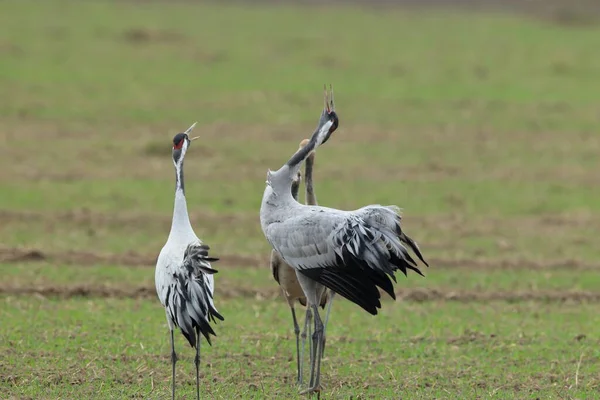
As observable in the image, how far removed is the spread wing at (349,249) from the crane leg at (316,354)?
45 cm

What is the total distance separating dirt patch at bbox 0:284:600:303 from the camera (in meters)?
11.4

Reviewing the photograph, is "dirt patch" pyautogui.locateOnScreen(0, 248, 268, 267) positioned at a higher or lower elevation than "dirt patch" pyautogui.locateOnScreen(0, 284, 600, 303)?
higher

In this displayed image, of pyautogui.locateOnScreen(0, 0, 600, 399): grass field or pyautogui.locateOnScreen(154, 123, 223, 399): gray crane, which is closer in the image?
pyautogui.locateOnScreen(154, 123, 223, 399): gray crane

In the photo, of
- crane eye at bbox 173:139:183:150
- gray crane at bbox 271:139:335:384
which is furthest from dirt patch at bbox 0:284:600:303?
crane eye at bbox 173:139:183:150

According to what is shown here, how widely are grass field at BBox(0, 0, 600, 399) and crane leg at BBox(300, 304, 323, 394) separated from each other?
160 millimetres

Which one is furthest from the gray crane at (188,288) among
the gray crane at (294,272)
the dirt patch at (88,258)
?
the dirt patch at (88,258)

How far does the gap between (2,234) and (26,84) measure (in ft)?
28.9

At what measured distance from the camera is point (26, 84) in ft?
71.8

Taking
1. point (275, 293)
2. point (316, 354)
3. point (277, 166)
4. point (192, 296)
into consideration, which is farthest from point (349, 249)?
point (277, 166)

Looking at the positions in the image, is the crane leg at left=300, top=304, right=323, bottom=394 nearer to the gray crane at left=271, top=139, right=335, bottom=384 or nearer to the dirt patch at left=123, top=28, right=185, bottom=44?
the gray crane at left=271, top=139, right=335, bottom=384

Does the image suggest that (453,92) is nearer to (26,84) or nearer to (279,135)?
(279,135)

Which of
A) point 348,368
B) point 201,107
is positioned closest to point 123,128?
point 201,107

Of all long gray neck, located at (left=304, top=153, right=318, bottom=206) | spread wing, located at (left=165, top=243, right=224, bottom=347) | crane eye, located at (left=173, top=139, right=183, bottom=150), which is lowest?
spread wing, located at (left=165, top=243, right=224, bottom=347)

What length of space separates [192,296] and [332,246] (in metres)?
1.13
